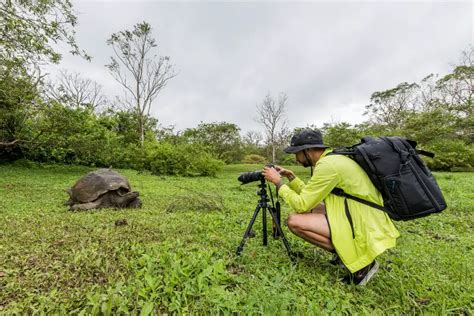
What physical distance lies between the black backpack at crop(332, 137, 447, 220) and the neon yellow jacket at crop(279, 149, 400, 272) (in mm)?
78

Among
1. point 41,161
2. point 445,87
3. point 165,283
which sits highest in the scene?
point 445,87

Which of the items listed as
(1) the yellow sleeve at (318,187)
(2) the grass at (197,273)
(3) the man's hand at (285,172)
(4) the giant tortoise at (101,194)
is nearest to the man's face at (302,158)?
(3) the man's hand at (285,172)

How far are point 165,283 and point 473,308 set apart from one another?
2.31 metres

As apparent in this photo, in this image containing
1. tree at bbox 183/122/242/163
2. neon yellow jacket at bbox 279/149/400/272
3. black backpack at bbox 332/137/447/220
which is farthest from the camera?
tree at bbox 183/122/242/163

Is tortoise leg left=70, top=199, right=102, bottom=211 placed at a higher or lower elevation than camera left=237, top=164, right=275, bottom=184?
lower

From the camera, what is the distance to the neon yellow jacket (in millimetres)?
1990

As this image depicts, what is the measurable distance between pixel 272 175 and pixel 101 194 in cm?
389

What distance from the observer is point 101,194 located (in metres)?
4.84

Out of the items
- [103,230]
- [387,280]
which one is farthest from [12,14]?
[387,280]

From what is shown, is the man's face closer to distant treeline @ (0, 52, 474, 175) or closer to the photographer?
the photographer

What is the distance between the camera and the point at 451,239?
3.46 m

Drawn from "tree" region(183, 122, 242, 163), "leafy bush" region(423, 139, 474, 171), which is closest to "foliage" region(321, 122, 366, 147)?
"leafy bush" region(423, 139, 474, 171)

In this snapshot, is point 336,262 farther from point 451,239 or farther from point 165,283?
point 451,239

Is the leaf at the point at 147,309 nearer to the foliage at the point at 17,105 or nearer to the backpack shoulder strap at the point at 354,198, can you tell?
the backpack shoulder strap at the point at 354,198
